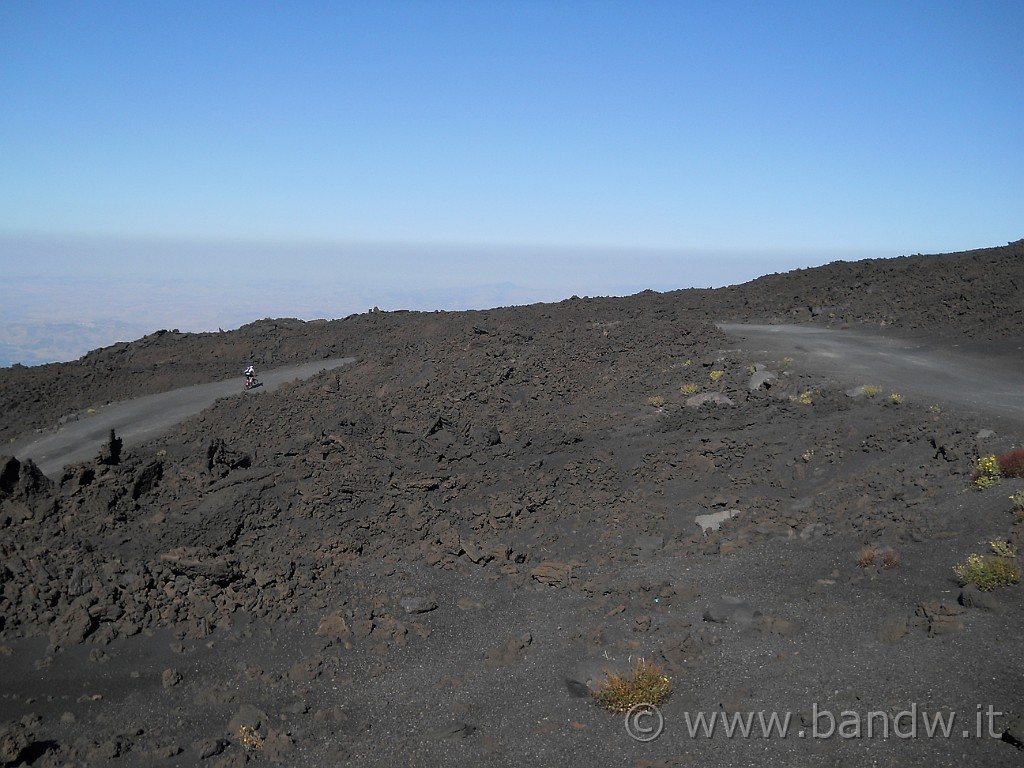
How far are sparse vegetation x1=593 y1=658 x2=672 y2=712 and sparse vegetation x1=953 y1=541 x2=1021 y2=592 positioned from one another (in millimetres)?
3571

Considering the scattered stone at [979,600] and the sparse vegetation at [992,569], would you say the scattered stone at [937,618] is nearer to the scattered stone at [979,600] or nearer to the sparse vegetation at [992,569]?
the scattered stone at [979,600]

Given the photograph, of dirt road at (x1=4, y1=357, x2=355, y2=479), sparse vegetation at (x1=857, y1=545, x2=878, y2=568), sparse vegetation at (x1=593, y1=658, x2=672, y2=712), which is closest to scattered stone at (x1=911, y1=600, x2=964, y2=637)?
sparse vegetation at (x1=857, y1=545, x2=878, y2=568)

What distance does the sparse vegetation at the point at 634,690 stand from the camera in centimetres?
770

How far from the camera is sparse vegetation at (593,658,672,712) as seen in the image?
7.70m

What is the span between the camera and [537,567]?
11.2 meters

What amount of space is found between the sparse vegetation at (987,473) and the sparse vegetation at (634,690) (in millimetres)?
5654

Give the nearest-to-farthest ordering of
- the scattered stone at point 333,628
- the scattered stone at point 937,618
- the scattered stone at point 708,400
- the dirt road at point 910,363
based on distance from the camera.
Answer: the scattered stone at point 937,618, the scattered stone at point 333,628, the dirt road at point 910,363, the scattered stone at point 708,400

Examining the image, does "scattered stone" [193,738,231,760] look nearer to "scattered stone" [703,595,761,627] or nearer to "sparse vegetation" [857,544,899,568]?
"scattered stone" [703,595,761,627]

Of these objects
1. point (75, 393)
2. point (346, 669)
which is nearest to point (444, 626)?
point (346, 669)

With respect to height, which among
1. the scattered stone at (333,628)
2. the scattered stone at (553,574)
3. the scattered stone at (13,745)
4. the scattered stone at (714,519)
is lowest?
the scattered stone at (13,745)

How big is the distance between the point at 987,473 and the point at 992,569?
2.81m

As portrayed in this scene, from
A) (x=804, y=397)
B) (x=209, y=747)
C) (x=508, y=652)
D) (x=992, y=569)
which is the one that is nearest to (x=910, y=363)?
(x=804, y=397)

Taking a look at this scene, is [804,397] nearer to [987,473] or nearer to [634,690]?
[987,473]

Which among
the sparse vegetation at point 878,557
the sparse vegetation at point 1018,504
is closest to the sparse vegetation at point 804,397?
the sparse vegetation at point 1018,504
